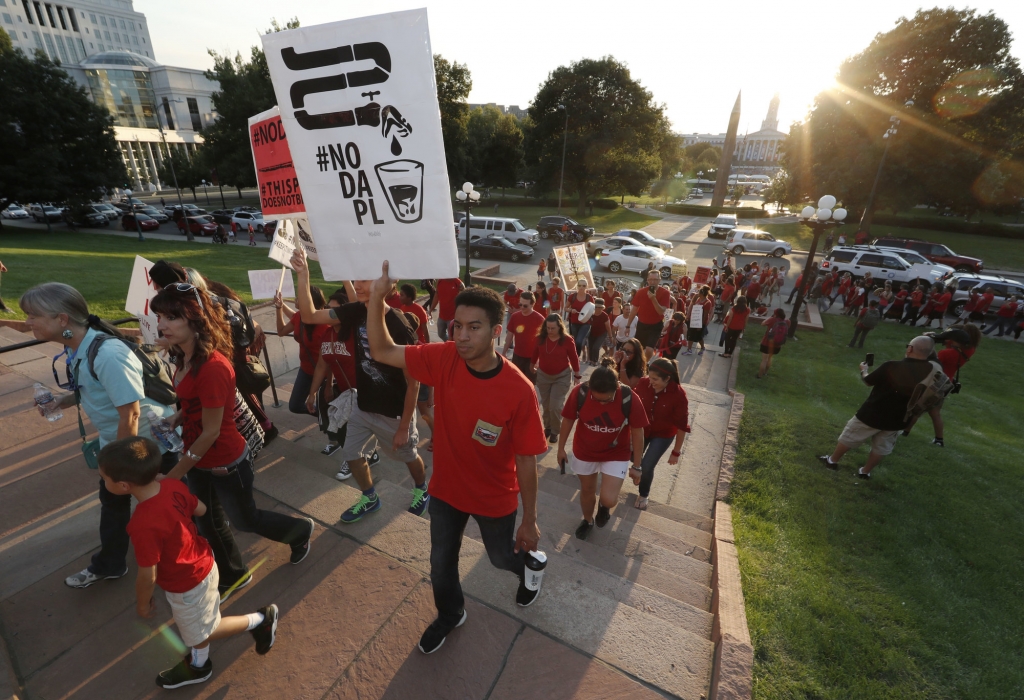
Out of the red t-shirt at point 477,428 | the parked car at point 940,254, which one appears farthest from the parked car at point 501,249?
the red t-shirt at point 477,428

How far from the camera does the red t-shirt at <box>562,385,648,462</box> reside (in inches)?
157

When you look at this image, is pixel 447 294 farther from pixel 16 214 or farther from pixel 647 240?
pixel 16 214

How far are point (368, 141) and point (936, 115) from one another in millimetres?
45542

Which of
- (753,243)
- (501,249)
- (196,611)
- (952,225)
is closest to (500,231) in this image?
(501,249)

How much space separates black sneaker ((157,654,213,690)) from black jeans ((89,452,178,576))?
98 centimetres

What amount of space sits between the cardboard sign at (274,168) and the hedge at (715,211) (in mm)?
51945

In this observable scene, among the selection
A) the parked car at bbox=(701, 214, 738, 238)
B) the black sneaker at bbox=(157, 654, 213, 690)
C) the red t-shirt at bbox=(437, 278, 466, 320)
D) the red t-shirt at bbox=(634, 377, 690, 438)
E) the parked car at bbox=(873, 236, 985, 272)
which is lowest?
the parked car at bbox=(873, 236, 985, 272)

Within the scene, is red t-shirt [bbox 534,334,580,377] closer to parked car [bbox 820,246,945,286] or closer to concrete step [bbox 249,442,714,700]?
concrete step [bbox 249,442,714,700]

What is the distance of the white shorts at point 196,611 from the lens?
92.7 inches

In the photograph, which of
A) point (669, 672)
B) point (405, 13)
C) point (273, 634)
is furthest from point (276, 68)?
point (669, 672)

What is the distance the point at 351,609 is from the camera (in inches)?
116

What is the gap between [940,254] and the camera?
26219mm

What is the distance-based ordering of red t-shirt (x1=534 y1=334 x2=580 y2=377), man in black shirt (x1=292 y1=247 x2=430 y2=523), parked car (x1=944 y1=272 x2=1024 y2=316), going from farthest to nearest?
1. parked car (x1=944 y1=272 x2=1024 y2=316)
2. red t-shirt (x1=534 y1=334 x2=580 y2=377)
3. man in black shirt (x1=292 y1=247 x2=430 y2=523)

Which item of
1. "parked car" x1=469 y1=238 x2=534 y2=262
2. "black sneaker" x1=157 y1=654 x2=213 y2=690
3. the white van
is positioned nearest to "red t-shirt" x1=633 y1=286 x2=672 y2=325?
"black sneaker" x1=157 y1=654 x2=213 y2=690
